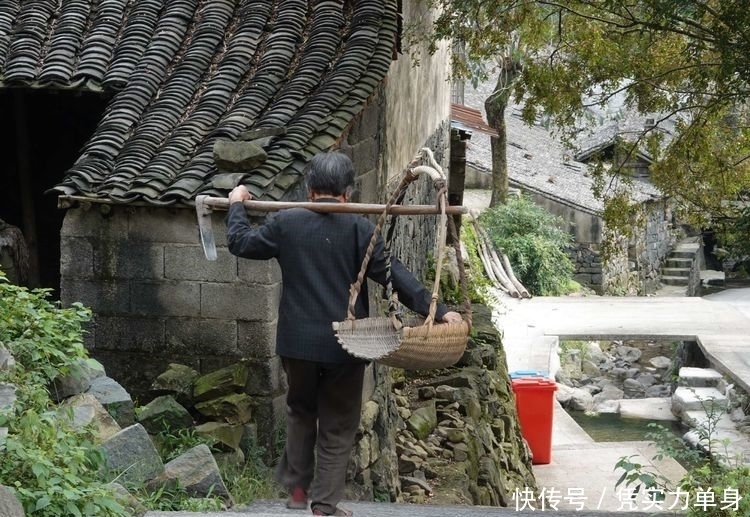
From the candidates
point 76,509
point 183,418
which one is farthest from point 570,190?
point 76,509

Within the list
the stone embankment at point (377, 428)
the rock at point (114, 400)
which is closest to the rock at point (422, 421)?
the stone embankment at point (377, 428)

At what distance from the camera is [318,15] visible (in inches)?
385

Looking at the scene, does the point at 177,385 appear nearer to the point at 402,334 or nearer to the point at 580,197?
the point at 402,334

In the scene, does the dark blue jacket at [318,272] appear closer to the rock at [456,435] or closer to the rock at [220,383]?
the rock at [220,383]

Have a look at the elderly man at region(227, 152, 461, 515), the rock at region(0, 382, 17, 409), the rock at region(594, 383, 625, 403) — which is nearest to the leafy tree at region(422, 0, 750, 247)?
the elderly man at region(227, 152, 461, 515)

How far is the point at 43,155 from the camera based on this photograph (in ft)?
35.3

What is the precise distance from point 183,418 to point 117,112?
8.52ft

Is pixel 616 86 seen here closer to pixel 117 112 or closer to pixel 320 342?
pixel 117 112

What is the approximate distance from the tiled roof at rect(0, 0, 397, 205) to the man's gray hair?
7.08 ft

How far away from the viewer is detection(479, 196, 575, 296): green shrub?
27578 millimetres

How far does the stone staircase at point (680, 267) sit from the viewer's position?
119 ft

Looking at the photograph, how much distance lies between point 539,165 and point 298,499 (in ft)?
94.2

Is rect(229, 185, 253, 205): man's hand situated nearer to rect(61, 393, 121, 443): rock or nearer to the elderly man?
the elderly man

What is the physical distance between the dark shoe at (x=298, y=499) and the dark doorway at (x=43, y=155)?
516cm
